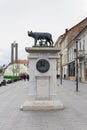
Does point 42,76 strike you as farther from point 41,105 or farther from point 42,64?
point 41,105

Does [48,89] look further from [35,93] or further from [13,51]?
[13,51]

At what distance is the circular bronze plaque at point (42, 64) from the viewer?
14.2m

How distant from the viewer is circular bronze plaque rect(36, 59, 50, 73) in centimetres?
1418

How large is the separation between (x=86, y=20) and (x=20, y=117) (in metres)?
67.0

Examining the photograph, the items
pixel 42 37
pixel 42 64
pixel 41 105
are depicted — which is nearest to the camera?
pixel 41 105

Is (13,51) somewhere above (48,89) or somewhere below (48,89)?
above

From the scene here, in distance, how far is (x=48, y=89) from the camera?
14.3 meters

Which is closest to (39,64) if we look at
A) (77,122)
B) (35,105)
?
(35,105)

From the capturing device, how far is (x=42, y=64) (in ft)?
46.4

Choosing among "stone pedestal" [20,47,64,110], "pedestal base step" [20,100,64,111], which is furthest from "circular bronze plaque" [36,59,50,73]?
"pedestal base step" [20,100,64,111]

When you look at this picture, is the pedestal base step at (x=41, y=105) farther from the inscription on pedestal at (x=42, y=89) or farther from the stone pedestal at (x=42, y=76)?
the inscription on pedestal at (x=42, y=89)

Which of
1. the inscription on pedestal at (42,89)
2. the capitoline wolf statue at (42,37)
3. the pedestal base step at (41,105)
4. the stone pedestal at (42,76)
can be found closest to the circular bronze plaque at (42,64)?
the stone pedestal at (42,76)

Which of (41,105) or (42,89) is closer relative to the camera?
(41,105)

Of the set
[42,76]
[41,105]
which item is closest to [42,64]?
[42,76]
